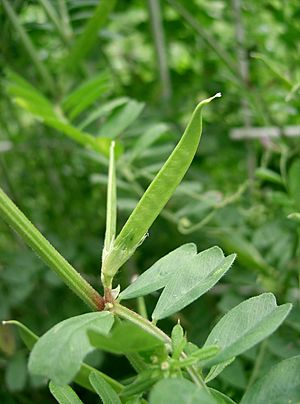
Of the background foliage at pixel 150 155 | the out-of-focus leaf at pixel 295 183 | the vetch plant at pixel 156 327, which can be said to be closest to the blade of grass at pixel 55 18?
the background foliage at pixel 150 155

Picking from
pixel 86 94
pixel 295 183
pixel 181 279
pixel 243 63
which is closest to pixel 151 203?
pixel 181 279

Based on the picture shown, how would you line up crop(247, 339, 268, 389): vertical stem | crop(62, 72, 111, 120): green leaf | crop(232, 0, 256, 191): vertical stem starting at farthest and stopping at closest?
crop(232, 0, 256, 191): vertical stem → crop(62, 72, 111, 120): green leaf → crop(247, 339, 268, 389): vertical stem

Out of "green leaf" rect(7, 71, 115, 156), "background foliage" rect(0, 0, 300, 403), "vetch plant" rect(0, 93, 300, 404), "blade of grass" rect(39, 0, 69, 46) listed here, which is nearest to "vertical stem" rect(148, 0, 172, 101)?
"background foliage" rect(0, 0, 300, 403)

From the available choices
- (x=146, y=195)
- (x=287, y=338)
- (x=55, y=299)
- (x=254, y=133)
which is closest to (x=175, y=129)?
(x=254, y=133)

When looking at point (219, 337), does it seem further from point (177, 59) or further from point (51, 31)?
point (177, 59)

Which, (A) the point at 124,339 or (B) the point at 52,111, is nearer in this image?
(A) the point at 124,339

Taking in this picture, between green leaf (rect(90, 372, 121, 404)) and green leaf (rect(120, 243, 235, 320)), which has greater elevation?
green leaf (rect(120, 243, 235, 320))

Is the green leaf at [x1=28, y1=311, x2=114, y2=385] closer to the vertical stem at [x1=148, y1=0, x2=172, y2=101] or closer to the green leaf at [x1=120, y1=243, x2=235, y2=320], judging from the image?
the green leaf at [x1=120, y1=243, x2=235, y2=320]

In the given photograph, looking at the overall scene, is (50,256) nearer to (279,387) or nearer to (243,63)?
(279,387)
